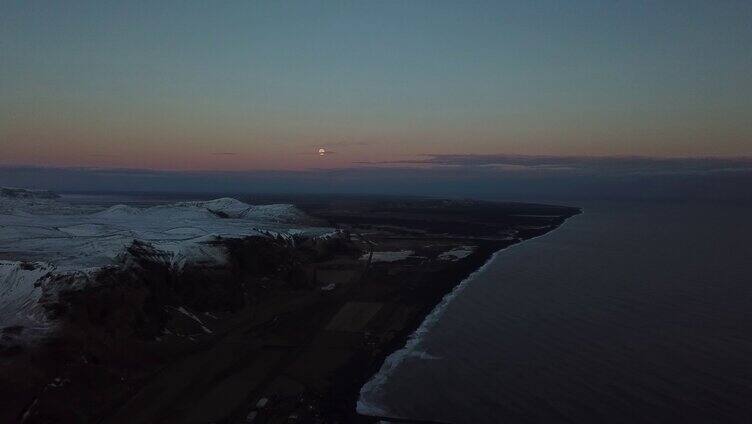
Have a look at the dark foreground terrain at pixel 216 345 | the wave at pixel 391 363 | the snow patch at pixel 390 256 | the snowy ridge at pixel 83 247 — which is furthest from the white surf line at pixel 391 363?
the snow patch at pixel 390 256

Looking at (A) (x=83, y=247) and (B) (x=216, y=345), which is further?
(A) (x=83, y=247)

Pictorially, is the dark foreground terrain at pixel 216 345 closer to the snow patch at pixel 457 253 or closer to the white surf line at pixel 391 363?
the white surf line at pixel 391 363

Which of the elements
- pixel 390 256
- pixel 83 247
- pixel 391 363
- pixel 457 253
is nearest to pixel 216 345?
pixel 391 363

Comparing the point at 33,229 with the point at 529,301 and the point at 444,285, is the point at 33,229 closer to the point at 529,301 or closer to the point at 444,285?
the point at 444,285

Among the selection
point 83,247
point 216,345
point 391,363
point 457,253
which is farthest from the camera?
point 457,253

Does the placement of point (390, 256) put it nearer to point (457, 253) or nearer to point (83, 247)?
point (457, 253)

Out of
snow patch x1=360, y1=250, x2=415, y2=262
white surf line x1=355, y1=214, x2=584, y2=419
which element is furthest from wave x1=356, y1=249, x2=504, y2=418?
snow patch x1=360, y1=250, x2=415, y2=262
